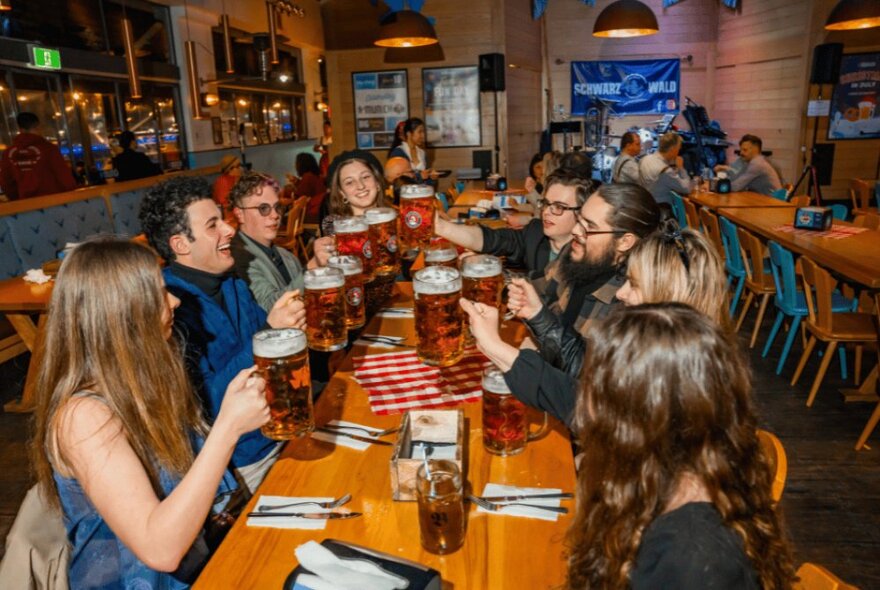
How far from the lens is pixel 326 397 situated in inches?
77.3

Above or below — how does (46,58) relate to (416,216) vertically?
above

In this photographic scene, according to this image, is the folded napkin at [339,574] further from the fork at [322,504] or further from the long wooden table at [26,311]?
the long wooden table at [26,311]

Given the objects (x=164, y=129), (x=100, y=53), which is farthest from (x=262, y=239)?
(x=164, y=129)

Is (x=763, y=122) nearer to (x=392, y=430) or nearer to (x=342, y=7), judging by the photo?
(x=342, y=7)

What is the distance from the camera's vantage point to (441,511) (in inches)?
47.7

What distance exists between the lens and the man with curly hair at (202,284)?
2.01 meters

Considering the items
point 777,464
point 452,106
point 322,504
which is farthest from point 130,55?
point 777,464

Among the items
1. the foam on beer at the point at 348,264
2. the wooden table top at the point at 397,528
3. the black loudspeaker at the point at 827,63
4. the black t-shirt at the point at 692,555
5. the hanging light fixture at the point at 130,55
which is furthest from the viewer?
the black loudspeaker at the point at 827,63

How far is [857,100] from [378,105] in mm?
7669

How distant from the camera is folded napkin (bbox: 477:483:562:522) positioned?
133 centimetres

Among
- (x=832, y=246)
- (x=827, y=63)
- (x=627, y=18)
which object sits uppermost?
(x=627, y=18)

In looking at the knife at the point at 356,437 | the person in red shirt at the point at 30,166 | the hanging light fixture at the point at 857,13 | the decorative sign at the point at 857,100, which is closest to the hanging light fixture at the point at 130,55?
the person in red shirt at the point at 30,166

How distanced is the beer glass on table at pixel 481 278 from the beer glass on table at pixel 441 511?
0.61 meters

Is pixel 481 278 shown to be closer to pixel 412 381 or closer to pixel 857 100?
pixel 412 381
